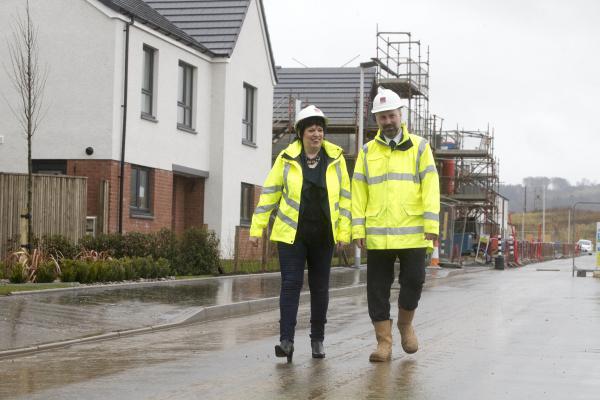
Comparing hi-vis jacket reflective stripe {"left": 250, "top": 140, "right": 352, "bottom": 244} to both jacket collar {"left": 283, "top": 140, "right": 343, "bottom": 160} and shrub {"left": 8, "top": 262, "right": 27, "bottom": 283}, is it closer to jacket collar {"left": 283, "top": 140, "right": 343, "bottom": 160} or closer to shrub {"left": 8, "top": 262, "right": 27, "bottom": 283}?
jacket collar {"left": 283, "top": 140, "right": 343, "bottom": 160}

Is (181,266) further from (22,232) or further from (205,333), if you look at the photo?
(205,333)

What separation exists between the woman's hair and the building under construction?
25.8 m

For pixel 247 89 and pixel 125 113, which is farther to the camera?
pixel 247 89

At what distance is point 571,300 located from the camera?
54.9 feet

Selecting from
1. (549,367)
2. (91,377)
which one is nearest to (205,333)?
(91,377)

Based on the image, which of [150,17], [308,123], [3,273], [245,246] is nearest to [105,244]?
[3,273]

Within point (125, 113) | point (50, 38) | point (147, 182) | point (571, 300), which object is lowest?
point (571, 300)

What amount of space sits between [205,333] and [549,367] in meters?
4.11

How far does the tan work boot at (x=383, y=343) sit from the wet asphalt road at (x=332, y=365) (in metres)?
0.13

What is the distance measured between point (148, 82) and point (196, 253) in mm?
6363

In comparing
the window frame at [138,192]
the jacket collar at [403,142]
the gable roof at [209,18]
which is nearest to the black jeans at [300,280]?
the jacket collar at [403,142]

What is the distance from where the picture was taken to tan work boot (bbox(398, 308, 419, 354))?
8656 mm

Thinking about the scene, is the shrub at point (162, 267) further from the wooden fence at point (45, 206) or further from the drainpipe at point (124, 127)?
the drainpipe at point (124, 127)

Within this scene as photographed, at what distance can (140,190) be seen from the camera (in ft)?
81.0
